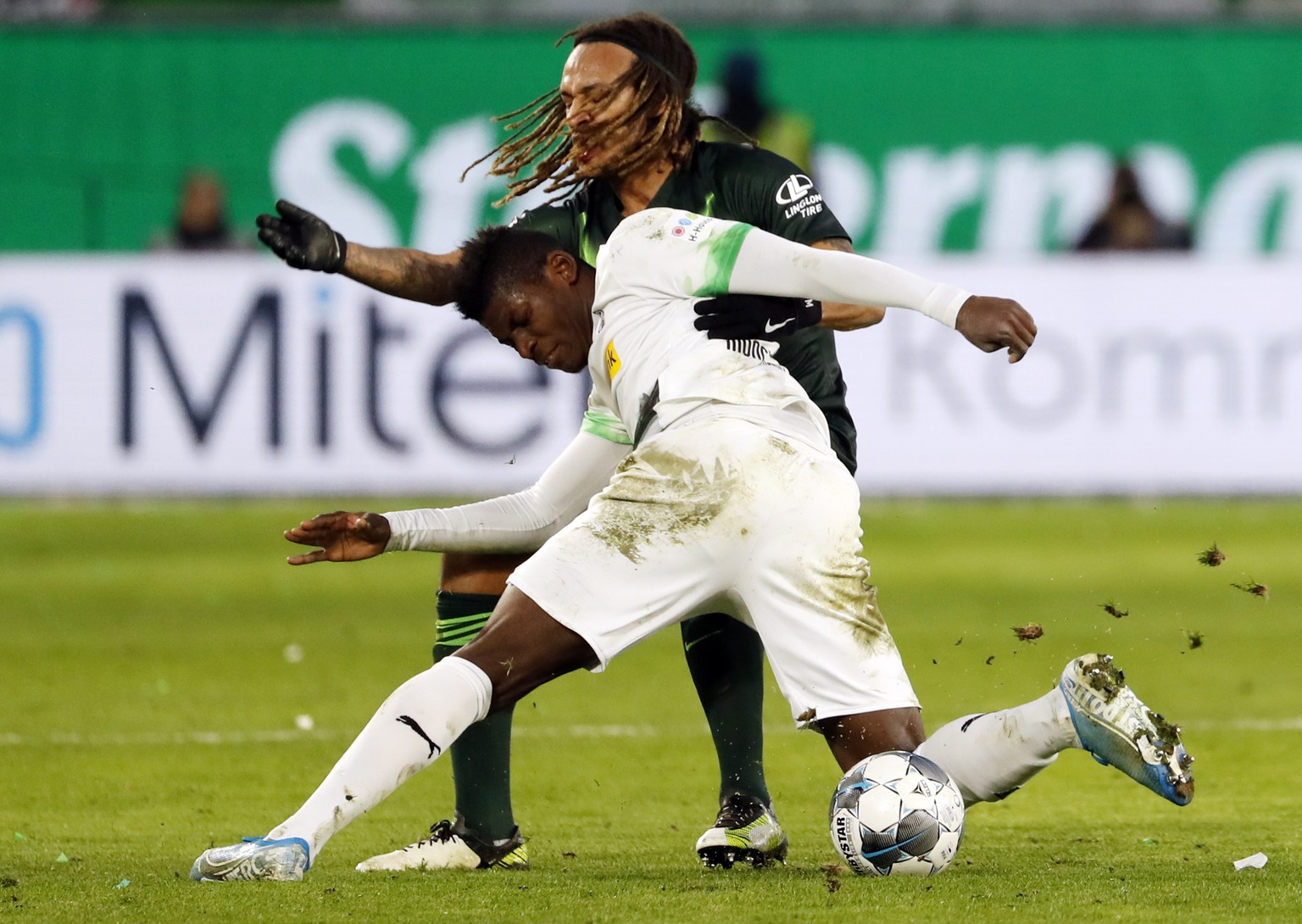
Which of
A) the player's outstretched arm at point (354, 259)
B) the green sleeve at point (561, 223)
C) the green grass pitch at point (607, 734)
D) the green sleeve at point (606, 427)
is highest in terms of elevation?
the green sleeve at point (561, 223)

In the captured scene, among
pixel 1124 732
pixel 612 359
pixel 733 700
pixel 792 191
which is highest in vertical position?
pixel 792 191

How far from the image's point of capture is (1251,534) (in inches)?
515

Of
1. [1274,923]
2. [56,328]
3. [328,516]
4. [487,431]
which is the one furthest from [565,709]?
[56,328]

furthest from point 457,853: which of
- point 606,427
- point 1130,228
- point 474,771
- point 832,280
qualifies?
point 1130,228

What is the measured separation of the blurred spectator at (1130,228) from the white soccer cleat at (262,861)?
1151 cm

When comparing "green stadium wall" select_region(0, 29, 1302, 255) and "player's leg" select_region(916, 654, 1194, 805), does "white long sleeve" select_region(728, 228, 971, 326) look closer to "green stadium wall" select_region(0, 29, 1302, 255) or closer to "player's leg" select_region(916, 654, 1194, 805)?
"player's leg" select_region(916, 654, 1194, 805)

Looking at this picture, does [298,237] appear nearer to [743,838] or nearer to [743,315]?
[743,315]

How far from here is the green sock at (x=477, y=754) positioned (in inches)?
202

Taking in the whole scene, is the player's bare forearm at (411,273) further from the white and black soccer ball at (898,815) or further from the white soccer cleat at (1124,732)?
the white soccer cleat at (1124,732)

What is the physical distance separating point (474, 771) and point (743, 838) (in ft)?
2.14

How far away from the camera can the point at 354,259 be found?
17.3 feet

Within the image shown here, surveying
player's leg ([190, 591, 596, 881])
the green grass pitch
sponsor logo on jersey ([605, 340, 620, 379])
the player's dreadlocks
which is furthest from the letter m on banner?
player's leg ([190, 591, 596, 881])

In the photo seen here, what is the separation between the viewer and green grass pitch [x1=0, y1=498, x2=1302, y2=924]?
4.55 m

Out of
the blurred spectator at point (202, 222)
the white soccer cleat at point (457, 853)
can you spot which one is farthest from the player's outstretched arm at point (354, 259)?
the blurred spectator at point (202, 222)
